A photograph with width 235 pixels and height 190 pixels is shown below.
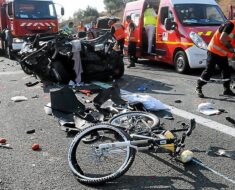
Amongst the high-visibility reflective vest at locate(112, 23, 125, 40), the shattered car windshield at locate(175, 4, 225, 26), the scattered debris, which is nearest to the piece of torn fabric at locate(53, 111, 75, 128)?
the scattered debris

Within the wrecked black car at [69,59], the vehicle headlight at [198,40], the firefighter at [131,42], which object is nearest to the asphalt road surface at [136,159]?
the wrecked black car at [69,59]

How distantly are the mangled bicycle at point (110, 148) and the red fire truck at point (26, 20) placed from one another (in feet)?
37.0

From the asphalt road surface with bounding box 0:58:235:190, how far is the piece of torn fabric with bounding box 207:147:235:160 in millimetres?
82

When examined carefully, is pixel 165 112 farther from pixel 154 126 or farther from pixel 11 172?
pixel 11 172

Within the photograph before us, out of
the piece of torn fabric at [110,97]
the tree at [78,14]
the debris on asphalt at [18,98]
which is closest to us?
the piece of torn fabric at [110,97]

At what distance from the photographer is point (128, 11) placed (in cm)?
1338

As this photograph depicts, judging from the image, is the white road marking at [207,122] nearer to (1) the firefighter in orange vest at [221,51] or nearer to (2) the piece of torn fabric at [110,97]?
(2) the piece of torn fabric at [110,97]

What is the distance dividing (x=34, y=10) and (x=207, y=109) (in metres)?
11.0

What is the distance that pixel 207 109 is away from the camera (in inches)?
252

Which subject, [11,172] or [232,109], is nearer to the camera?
[11,172]

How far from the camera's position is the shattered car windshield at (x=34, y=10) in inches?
595

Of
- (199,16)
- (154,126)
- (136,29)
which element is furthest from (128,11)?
(154,126)

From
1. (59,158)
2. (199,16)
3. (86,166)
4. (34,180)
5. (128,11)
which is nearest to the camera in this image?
(34,180)

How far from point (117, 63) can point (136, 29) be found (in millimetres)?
3106
